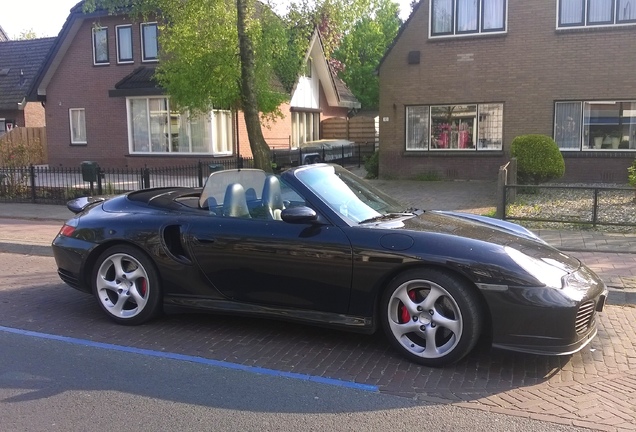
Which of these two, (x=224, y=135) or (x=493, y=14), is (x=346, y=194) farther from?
(x=224, y=135)

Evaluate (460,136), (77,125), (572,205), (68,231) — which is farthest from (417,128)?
(77,125)

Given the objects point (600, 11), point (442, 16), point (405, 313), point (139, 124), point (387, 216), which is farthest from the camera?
point (139, 124)

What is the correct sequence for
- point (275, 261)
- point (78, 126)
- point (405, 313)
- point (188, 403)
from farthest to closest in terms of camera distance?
point (78, 126) < point (275, 261) < point (405, 313) < point (188, 403)

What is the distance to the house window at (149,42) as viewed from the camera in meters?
23.2

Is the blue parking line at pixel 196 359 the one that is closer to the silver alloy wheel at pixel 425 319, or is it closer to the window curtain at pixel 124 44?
the silver alloy wheel at pixel 425 319

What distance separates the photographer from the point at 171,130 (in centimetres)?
2323

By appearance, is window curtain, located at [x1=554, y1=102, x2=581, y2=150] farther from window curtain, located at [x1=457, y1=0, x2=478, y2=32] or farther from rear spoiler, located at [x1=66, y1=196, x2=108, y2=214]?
rear spoiler, located at [x1=66, y1=196, x2=108, y2=214]

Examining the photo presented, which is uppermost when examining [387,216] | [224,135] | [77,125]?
[77,125]

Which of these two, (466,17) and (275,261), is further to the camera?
(466,17)

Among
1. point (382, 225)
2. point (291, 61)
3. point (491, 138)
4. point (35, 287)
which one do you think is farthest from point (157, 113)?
point (382, 225)

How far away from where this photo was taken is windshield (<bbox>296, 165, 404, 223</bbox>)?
5.08 m

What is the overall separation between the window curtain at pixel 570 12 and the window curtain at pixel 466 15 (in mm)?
2332

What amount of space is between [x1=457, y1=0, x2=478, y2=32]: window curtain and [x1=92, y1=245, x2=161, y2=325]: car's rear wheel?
14936 mm

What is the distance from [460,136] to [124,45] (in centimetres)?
1373
